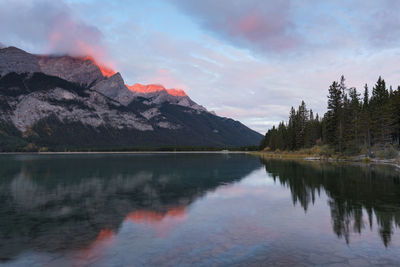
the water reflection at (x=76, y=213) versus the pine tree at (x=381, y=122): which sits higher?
the pine tree at (x=381, y=122)

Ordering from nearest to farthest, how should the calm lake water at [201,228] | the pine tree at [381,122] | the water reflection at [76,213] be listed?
1. the calm lake water at [201,228]
2. the water reflection at [76,213]
3. the pine tree at [381,122]

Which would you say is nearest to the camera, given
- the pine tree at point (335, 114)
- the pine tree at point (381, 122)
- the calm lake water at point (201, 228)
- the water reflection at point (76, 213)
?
the calm lake water at point (201, 228)

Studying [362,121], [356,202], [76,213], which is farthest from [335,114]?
[76,213]

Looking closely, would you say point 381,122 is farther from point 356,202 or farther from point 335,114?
point 356,202

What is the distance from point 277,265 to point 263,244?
2588 mm

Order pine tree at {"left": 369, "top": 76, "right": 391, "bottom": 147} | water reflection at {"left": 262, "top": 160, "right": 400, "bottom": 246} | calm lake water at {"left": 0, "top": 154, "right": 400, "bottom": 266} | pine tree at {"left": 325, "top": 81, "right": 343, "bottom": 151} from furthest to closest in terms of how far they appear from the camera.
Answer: pine tree at {"left": 325, "top": 81, "right": 343, "bottom": 151}
pine tree at {"left": 369, "top": 76, "right": 391, "bottom": 147}
water reflection at {"left": 262, "top": 160, "right": 400, "bottom": 246}
calm lake water at {"left": 0, "top": 154, "right": 400, "bottom": 266}

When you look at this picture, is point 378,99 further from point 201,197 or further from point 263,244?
point 263,244

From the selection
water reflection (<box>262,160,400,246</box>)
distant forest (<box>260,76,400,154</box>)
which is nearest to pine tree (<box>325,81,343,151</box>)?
distant forest (<box>260,76,400,154</box>)

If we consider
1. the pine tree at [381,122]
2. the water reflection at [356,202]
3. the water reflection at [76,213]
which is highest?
the pine tree at [381,122]

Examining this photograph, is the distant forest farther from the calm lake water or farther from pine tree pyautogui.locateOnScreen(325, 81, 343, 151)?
the calm lake water

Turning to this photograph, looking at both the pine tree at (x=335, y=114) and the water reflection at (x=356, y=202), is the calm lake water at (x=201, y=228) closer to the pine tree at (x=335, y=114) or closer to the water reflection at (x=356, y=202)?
the water reflection at (x=356, y=202)

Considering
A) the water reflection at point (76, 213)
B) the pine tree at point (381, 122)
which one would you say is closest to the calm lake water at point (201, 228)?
the water reflection at point (76, 213)

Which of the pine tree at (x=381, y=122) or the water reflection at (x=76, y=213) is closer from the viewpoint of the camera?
the water reflection at (x=76, y=213)

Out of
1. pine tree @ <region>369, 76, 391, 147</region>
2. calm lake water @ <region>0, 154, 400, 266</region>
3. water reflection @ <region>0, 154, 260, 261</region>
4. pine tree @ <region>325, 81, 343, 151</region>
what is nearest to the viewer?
calm lake water @ <region>0, 154, 400, 266</region>
